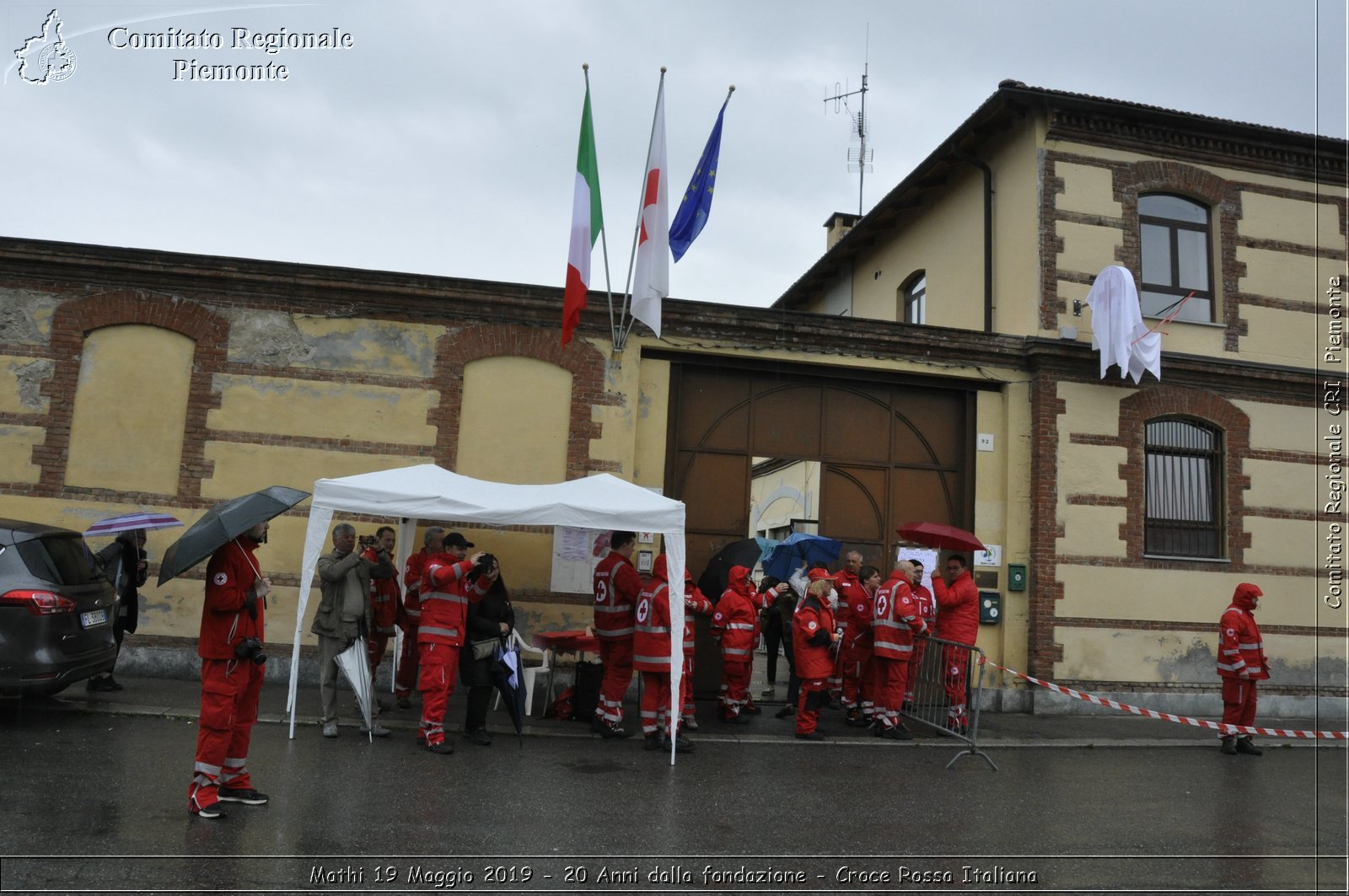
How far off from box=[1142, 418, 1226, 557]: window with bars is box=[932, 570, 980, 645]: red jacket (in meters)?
4.17

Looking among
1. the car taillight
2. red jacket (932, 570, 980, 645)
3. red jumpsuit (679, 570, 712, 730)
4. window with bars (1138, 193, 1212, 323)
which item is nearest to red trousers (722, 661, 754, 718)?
red jumpsuit (679, 570, 712, 730)

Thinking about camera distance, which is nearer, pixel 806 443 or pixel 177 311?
pixel 177 311

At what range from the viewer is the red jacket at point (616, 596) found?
9.87 meters

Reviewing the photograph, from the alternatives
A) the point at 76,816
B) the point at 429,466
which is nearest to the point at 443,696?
the point at 429,466

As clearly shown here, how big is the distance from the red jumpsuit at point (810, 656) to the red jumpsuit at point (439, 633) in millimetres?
3577

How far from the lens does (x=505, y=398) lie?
1240cm

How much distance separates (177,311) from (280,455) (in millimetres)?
2189

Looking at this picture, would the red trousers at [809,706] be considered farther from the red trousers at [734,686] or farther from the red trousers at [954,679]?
the red trousers at [954,679]

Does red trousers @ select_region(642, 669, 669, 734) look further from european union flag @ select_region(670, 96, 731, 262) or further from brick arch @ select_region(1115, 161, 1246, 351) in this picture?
brick arch @ select_region(1115, 161, 1246, 351)

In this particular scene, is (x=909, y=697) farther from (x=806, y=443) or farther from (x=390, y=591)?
(x=390, y=591)

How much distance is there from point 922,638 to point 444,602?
5.11m

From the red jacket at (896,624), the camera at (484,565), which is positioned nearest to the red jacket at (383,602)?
the camera at (484,565)

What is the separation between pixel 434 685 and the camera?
877 cm

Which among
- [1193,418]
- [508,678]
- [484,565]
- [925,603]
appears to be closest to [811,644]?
[925,603]
